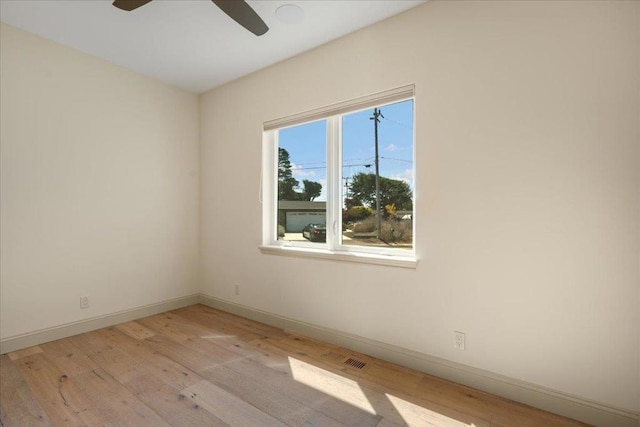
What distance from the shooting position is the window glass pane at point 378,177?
2.43 metres

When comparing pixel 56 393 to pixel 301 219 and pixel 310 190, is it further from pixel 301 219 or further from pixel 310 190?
pixel 310 190

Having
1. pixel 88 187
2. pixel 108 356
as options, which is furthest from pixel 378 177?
pixel 88 187

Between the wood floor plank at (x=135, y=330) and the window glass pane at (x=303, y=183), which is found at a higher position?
the window glass pane at (x=303, y=183)

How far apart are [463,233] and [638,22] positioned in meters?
1.35

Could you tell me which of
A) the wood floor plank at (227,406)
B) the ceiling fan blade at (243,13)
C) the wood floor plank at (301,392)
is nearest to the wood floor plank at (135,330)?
the wood floor plank at (301,392)

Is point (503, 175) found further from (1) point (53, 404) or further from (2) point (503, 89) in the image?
(1) point (53, 404)

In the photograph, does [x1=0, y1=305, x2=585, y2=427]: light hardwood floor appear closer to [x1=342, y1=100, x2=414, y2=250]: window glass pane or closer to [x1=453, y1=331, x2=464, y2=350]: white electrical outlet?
[x1=453, y1=331, x2=464, y2=350]: white electrical outlet

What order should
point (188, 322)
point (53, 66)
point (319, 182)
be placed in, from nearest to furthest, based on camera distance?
point (53, 66) → point (319, 182) → point (188, 322)

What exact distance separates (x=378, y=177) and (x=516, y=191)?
100 centimetres

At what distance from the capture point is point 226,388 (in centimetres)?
202

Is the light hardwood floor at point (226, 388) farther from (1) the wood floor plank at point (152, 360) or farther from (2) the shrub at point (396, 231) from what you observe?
(2) the shrub at point (396, 231)

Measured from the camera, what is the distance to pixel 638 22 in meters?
1.55

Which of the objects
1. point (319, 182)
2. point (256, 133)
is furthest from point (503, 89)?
point (256, 133)

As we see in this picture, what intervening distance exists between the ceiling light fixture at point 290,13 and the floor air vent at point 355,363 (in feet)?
8.53
